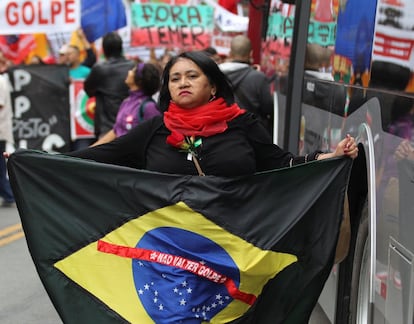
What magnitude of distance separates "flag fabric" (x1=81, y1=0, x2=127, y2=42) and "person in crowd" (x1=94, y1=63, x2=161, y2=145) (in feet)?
19.8

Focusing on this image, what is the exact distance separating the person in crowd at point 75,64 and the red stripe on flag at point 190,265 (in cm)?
893

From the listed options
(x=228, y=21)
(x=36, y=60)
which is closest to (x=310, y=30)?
(x=228, y=21)

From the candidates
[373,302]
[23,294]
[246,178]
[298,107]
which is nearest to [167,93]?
Result: [246,178]

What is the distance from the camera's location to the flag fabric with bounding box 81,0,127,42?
1372 centimetres

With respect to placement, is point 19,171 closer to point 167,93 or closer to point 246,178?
point 167,93

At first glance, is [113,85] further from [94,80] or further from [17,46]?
[17,46]

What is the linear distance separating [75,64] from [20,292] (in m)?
6.53

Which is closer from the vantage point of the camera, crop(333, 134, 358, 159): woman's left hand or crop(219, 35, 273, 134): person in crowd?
crop(333, 134, 358, 159): woman's left hand

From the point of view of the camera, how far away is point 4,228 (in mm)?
9875

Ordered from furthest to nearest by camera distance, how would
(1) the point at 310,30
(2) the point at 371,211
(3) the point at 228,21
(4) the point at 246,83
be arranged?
1. (3) the point at 228,21
2. (4) the point at 246,83
3. (1) the point at 310,30
4. (2) the point at 371,211

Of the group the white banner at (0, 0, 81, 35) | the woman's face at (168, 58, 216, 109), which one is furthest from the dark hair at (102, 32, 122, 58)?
the woman's face at (168, 58, 216, 109)

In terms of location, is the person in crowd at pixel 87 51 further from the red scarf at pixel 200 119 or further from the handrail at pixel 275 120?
the red scarf at pixel 200 119

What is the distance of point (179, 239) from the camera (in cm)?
398

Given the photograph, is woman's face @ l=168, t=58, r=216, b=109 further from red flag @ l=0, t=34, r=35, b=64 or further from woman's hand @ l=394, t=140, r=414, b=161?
red flag @ l=0, t=34, r=35, b=64
